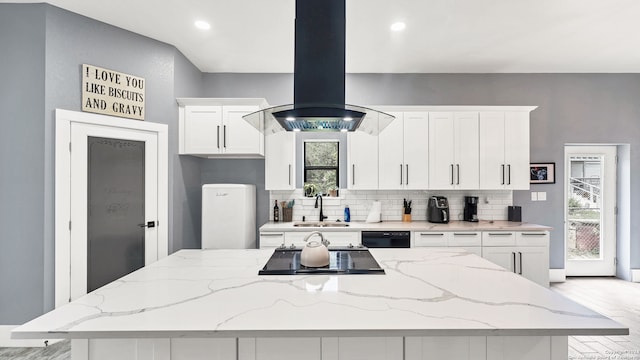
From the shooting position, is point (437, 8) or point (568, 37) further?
point (568, 37)

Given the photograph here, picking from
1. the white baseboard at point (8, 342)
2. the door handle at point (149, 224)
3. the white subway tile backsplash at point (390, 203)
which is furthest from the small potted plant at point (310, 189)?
the white baseboard at point (8, 342)

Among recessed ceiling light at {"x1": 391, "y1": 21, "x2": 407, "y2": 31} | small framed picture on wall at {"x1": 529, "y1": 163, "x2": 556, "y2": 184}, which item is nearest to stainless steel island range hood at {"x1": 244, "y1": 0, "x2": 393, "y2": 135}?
recessed ceiling light at {"x1": 391, "y1": 21, "x2": 407, "y2": 31}

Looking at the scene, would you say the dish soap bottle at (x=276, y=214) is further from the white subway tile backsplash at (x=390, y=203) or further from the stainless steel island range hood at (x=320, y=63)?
the stainless steel island range hood at (x=320, y=63)

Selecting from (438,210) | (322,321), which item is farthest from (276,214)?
(322,321)

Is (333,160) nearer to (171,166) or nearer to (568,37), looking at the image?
(171,166)

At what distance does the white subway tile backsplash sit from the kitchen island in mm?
2739

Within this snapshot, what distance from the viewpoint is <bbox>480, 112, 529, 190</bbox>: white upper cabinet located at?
13.4ft

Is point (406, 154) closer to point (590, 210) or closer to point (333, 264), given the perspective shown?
point (333, 264)

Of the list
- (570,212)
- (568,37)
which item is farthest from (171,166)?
(570,212)

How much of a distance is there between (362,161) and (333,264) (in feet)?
7.54

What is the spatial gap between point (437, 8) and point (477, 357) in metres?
→ 2.80

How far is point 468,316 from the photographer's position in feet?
4.10

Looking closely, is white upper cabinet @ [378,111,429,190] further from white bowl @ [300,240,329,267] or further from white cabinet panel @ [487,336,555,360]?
white cabinet panel @ [487,336,555,360]

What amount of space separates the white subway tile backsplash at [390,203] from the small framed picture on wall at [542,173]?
0.43m
